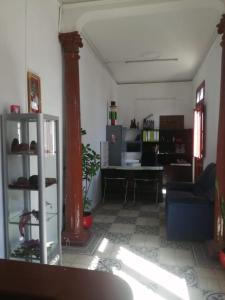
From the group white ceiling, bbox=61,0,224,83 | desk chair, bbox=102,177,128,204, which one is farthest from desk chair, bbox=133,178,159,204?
white ceiling, bbox=61,0,224,83

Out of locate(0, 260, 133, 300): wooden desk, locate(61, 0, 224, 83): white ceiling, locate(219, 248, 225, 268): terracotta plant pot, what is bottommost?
locate(219, 248, 225, 268): terracotta plant pot

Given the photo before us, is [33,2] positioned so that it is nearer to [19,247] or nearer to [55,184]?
[55,184]

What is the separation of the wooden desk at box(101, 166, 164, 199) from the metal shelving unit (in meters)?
3.14

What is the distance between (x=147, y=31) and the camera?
4.20 meters

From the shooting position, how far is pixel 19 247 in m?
2.41

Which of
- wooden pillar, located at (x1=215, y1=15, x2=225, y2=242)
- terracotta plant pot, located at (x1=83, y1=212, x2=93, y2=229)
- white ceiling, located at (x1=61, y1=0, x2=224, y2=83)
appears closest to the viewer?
wooden pillar, located at (x1=215, y1=15, x2=225, y2=242)

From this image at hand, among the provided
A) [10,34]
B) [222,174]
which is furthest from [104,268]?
[10,34]

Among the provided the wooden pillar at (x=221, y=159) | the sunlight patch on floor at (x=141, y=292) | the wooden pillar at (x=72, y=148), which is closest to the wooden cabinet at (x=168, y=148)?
the wooden pillar at (x=72, y=148)

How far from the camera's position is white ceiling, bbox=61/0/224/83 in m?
3.29

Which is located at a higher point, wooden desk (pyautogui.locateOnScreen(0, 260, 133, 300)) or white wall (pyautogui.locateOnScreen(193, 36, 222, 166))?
white wall (pyautogui.locateOnScreen(193, 36, 222, 166))

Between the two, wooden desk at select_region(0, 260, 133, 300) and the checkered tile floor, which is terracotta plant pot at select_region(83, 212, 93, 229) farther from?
wooden desk at select_region(0, 260, 133, 300)

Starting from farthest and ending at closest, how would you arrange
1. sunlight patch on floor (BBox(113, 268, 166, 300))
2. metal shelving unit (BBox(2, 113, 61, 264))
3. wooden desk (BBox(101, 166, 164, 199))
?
wooden desk (BBox(101, 166, 164, 199)) < sunlight patch on floor (BBox(113, 268, 166, 300)) < metal shelving unit (BBox(2, 113, 61, 264))

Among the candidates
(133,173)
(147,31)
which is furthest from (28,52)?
(133,173)

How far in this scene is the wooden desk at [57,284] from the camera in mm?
943
